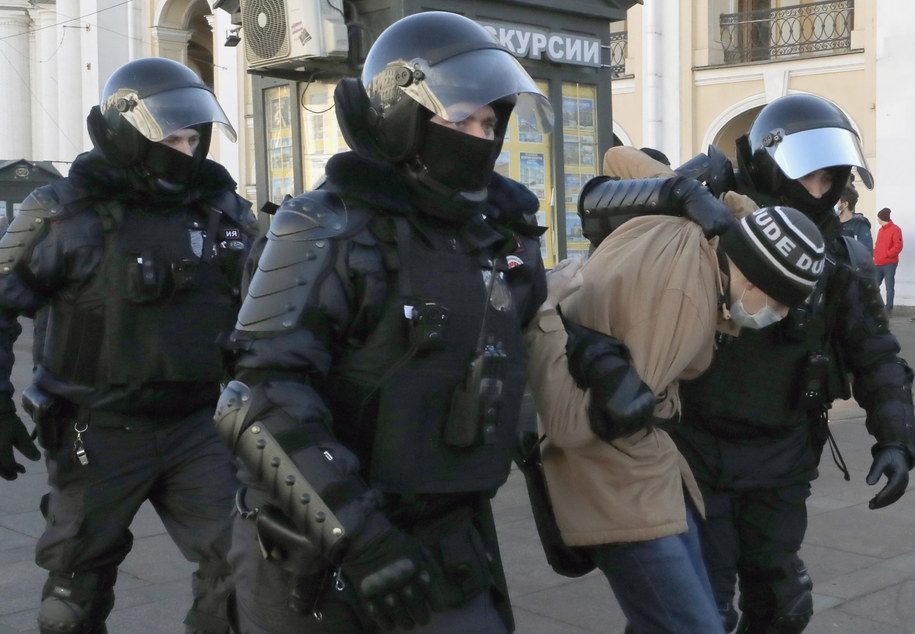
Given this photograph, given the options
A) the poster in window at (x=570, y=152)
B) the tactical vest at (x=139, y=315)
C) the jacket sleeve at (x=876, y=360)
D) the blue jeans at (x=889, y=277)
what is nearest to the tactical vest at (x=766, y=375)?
the jacket sleeve at (x=876, y=360)

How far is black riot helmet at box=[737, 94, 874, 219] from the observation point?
363 centimetres

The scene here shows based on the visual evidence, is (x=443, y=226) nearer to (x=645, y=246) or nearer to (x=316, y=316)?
(x=316, y=316)

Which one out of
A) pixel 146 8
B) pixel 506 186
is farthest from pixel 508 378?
pixel 146 8

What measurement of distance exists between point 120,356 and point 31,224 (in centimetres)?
46

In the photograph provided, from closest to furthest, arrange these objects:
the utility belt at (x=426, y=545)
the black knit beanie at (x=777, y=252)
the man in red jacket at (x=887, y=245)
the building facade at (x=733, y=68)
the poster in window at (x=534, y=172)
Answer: the utility belt at (x=426, y=545), the black knit beanie at (x=777, y=252), the poster in window at (x=534, y=172), the man in red jacket at (x=887, y=245), the building facade at (x=733, y=68)

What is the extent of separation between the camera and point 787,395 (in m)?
3.54

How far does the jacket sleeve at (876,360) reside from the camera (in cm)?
368

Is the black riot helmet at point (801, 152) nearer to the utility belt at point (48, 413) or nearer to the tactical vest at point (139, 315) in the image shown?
the tactical vest at point (139, 315)

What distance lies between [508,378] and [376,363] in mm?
275

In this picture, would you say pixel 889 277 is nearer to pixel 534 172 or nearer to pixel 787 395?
pixel 534 172

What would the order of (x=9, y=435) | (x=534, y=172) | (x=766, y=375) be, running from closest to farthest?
(x=766, y=375) → (x=9, y=435) → (x=534, y=172)

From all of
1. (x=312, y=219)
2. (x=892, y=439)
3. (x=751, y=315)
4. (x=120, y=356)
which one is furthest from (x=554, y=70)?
(x=312, y=219)

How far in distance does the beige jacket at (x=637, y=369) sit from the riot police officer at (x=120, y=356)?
4.22 feet

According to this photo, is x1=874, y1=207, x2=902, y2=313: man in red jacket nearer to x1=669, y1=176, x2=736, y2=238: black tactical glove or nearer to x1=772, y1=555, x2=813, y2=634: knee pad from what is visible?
x1=772, y1=555, x2=813, y2=634: knee pad
